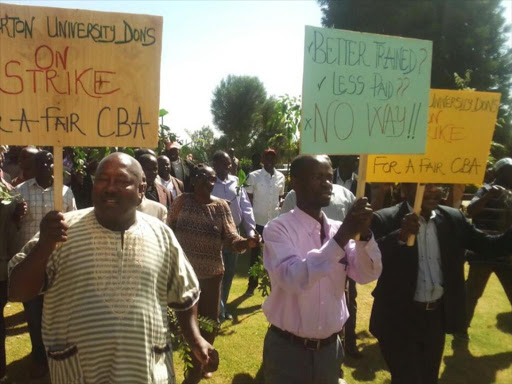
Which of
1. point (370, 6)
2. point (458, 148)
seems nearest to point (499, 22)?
point (370, 6)

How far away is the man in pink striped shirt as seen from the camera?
8.15ft

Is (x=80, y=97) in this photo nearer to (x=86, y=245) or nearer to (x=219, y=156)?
(x=86, y=245)

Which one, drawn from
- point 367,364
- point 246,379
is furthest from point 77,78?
point 367,364

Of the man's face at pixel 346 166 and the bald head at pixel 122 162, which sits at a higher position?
the bald head at pixel 122 162

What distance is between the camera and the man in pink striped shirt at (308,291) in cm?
248

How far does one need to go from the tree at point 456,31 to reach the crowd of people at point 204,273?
21.2m

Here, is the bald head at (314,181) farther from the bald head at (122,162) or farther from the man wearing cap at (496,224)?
the man wearing cap at (496,224)

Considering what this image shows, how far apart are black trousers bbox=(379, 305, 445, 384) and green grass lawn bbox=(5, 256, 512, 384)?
1.18 metres

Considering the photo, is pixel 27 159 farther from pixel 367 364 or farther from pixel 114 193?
pixel 367 364

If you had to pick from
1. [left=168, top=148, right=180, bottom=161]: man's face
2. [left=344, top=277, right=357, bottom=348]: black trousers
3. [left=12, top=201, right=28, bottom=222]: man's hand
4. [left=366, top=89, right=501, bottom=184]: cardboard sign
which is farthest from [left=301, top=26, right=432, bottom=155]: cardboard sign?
[left=168, top=148, right=180, bottom=161]: man's face

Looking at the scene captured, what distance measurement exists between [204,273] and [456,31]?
2365 cm

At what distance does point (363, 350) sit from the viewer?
16.4 ft

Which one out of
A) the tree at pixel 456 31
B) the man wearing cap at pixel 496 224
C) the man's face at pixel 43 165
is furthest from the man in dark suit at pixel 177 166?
the tree at pixel 456 31

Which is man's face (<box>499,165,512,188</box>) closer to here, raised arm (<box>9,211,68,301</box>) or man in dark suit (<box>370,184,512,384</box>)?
man in dark suit (<box>370,184,512,384</box>)
